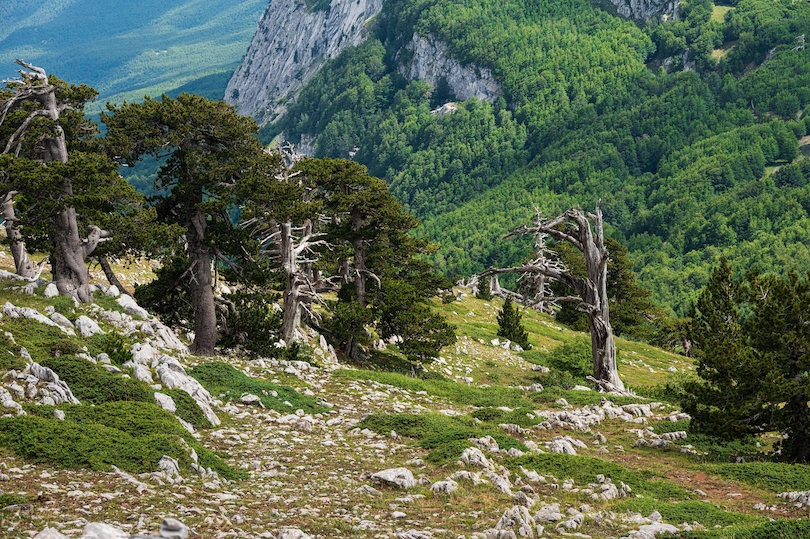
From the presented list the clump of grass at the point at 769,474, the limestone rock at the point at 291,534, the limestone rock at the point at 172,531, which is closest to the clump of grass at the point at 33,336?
the limestone rock at the point at 291,534

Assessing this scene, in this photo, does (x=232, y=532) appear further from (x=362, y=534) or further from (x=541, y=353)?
(x=541, y=353)

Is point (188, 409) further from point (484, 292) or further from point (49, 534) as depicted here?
point (484, 292)

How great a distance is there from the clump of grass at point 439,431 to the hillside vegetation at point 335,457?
6 cm

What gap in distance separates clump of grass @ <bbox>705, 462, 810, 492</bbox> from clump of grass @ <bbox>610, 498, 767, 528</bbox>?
299 centimetres

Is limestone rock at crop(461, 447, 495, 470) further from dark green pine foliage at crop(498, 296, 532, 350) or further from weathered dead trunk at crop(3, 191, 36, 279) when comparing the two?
dark green pine foliage at crop(498, 296, 532, 350)

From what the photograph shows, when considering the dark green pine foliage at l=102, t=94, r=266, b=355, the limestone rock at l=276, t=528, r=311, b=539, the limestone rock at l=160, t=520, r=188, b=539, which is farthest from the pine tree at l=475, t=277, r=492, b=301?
the limestone rock at l=160, t=520, r=188, b=539

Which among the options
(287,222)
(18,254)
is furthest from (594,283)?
(18,254)

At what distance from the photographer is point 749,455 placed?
21984 millimetres

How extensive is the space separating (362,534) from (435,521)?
174cm

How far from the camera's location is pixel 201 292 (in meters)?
30.0

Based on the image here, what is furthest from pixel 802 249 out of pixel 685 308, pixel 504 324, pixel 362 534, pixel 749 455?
pixel 362 534

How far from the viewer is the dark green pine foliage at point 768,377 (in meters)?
20.9

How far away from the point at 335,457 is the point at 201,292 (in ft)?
43.7

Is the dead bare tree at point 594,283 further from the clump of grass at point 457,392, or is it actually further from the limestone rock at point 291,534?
the limestone rock at point 291,534
